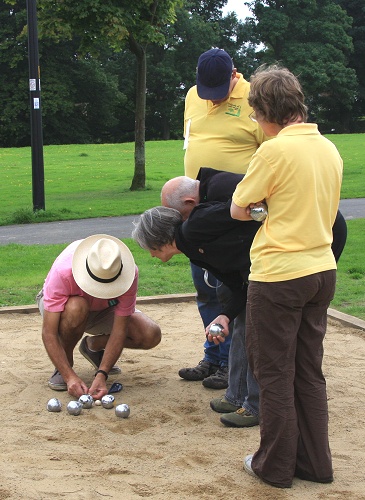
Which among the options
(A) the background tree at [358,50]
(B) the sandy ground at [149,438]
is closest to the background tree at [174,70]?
(A) the background tree at [358,50]

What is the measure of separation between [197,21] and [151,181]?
126 feet

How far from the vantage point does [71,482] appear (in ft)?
13.1

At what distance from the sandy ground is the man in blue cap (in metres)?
0.58

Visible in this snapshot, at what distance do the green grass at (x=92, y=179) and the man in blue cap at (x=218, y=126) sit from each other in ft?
28.6

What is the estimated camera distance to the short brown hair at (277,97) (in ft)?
11.9

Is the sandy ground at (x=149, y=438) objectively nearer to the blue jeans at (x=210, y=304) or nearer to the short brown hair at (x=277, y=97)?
the blue jeans at (x=210, y=304)

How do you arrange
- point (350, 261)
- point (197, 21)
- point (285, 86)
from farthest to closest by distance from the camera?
point (197, 21) < point (350, 261) < point (285, 86)

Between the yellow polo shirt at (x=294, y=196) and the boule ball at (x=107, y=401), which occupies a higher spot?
the yellow polo shirt at (x=294, y=196)

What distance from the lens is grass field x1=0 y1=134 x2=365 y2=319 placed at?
8633mm

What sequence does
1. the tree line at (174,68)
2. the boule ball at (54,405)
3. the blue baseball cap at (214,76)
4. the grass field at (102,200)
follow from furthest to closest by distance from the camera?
the tree line at (174,68), the grass field at (102,200), the blue baseball cap at (214,76), the boule ball at (54,405)

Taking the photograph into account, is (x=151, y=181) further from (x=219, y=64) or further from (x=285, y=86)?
(x=285, y=86)

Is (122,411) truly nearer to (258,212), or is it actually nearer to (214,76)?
(258,212)

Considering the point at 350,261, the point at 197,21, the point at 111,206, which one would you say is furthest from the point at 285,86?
the point at 197,21

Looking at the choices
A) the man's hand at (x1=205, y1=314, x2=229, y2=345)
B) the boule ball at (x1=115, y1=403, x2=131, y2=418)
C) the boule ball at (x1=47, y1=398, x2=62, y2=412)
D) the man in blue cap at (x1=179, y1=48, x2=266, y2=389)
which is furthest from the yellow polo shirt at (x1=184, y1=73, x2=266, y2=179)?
the boule ball at (x1=47, y1=398, x2=62, y2=412)
